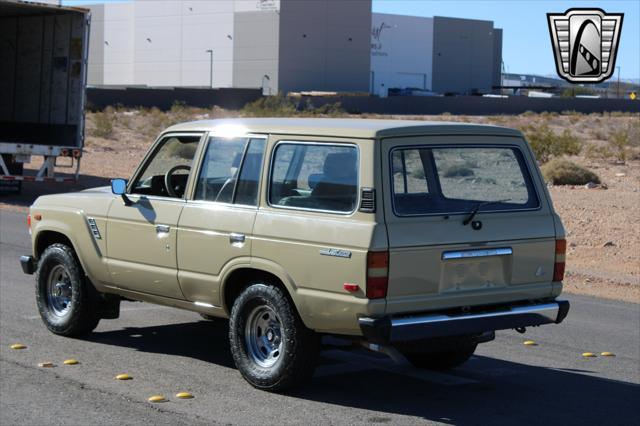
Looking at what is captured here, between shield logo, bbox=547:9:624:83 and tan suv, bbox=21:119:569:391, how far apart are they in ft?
59.5

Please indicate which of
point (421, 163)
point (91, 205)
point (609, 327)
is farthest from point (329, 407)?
point (609, 327)

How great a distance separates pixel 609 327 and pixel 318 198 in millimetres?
4504

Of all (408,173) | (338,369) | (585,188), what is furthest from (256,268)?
(585,188)

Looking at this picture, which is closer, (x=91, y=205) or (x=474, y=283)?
(x=474, y=283)

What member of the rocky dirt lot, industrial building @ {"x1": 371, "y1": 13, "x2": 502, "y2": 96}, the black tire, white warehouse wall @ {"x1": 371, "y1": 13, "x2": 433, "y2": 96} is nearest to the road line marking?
the black tire

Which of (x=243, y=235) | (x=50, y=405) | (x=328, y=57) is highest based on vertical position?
(x=328, y=57)

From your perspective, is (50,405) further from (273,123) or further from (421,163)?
(421,163)

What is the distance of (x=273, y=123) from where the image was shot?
758 centimetres

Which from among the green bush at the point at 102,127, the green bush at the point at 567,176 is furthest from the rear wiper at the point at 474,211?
the green bush at the point at 102,127

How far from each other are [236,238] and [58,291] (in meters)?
2.57

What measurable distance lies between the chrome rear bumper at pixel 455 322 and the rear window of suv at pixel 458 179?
2.35ft

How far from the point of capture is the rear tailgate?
261 inches

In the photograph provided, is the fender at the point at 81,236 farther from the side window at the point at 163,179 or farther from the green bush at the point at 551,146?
the green bush at the point at 551,146

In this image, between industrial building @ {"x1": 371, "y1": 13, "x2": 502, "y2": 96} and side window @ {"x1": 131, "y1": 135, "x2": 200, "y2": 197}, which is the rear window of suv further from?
industrial building @ {"x1": 371, "y1": 13, "x2": 502, "y2": 96}
